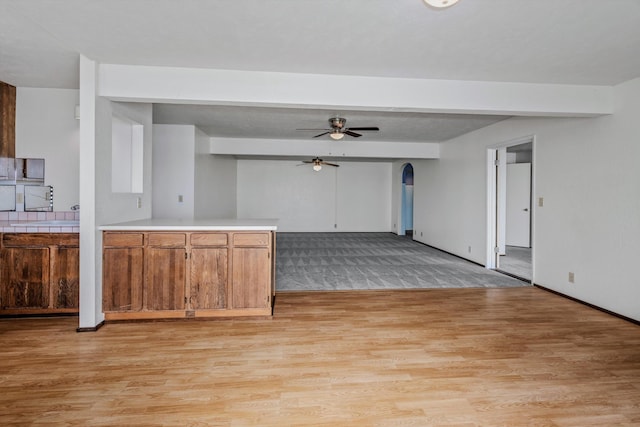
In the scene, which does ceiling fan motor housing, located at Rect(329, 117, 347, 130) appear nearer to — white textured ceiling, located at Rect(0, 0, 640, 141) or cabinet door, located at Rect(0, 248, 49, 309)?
white textured ceiling, located at Rect(0, 0, 640, 141)

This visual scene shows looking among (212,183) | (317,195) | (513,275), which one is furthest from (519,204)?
(212,183)

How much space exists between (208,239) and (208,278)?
0.36 meters

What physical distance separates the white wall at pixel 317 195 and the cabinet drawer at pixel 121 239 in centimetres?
702

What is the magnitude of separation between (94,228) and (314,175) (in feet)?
25.1

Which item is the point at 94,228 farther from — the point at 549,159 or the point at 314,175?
the point at 314,175

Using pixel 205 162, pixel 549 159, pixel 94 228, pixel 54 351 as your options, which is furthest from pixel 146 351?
pixel 549 159

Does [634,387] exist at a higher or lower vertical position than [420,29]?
lower

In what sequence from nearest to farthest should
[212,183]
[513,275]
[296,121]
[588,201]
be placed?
1. [588,201]
2. [513,275]
3. [296,121]
4. [212,183]

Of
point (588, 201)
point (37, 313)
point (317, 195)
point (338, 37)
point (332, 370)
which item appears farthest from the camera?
point (317, 195)

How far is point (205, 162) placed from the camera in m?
6.34

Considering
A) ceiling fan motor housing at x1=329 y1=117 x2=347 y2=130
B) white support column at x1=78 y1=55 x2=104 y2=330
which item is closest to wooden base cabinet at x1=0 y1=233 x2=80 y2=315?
white support column at x1=78 y1=55 x2=104 y2=330

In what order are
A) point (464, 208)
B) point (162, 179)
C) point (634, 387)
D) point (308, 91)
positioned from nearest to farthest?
point (634, 387) → point (308, 91) → point (162, 179) → point (464, 208)

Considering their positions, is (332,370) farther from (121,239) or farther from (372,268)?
(372,268)

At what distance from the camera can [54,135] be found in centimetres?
372
